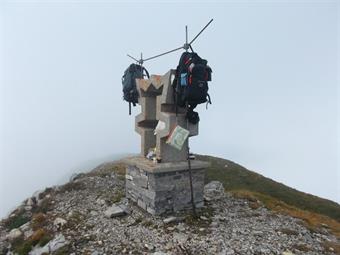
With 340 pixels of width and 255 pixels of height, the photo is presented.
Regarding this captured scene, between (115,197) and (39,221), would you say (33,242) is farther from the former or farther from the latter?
(115,197)

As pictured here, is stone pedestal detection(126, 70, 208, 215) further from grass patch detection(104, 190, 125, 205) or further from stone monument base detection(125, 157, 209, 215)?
grass patch detection(104, 190, 125, 205)

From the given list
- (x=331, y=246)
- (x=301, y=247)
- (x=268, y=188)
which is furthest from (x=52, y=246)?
(x=268, y=188)

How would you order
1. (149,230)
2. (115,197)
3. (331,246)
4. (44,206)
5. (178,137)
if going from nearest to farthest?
1. (331,246)
2. (149,230)
3. (178,137)
4. (44,206)
5. (115,197)

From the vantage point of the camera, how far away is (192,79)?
10.9 metres

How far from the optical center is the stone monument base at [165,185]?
11648mm

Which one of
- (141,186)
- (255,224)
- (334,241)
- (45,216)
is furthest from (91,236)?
(334,241)

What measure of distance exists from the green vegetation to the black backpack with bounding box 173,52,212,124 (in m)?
14.2

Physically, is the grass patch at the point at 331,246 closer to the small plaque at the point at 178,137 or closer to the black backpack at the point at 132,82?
the small plaque at the point at 178,137

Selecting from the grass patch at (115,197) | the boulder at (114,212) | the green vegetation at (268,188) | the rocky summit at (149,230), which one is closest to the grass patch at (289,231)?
the rocky summit at (149,230)

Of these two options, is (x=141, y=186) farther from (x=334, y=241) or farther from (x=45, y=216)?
(x=334, y=241)

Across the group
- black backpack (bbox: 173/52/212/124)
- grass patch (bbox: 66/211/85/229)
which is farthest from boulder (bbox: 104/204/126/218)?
black backpack (bbox: 173/52/212/124)

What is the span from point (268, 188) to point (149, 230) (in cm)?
1878

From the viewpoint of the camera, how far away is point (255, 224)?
1139cm

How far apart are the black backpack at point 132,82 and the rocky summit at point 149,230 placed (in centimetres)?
464
